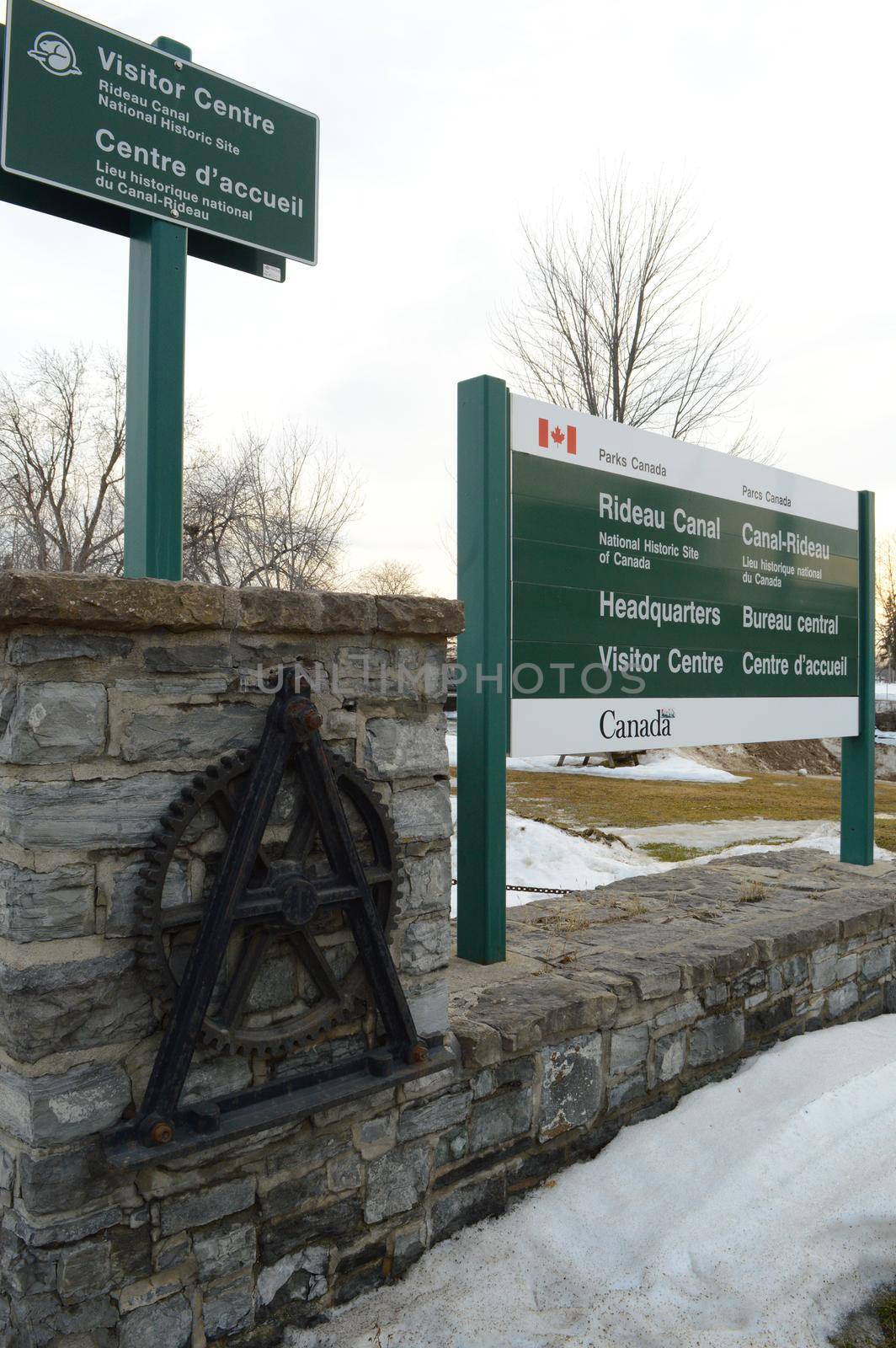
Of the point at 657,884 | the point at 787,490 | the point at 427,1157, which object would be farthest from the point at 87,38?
the point at 657,884

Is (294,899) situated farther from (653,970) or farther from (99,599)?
(653,970)

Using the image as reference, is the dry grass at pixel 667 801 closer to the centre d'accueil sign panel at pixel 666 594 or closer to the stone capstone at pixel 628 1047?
the centre d'accueil sign panel at pixel 666 594

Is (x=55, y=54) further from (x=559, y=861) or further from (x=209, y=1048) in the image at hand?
(x=559, y=861)

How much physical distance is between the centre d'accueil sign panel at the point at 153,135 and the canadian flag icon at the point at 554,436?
108 centimetres

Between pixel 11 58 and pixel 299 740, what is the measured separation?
202 cm

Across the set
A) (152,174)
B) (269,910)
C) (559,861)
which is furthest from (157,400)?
(559,861)

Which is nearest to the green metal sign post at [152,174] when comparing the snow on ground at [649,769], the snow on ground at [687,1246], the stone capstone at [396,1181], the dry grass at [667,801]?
the stone capstone at [396,1181]

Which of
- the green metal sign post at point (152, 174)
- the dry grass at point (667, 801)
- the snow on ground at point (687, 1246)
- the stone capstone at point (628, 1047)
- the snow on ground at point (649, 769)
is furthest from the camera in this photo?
the snow on ground at point (649, 769)

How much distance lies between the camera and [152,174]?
279 centimetres

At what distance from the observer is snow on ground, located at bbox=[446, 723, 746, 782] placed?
49.2 feet

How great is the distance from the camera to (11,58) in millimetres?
2510

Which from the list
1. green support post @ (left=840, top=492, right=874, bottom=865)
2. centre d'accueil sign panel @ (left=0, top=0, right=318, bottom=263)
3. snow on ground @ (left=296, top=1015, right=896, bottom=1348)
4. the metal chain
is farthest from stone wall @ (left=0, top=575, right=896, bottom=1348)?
green support post @ (left=840, top=492, right=874, bottom=865)

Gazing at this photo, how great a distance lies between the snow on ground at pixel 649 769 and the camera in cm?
1498

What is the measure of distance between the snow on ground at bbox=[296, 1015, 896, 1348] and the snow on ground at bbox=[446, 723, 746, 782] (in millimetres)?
10675
